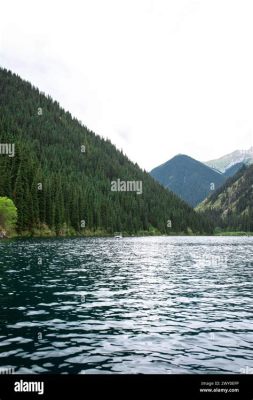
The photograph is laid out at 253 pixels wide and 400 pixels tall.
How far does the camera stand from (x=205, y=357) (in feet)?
60.2

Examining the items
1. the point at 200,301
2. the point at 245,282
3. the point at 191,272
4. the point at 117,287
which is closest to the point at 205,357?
the point at 200,301

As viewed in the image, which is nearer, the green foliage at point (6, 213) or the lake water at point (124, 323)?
the lake water at point (124, 323)

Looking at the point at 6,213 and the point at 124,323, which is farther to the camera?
the point at 6,213

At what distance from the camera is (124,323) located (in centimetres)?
2445

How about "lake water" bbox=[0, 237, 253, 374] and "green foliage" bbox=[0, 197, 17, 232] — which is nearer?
"lake water" bbox=[0, 237, 253, 374]

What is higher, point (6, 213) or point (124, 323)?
point (6, 213)

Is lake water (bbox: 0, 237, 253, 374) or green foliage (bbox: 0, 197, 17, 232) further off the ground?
green foliage (bbox: 0, 197, 17, 232)

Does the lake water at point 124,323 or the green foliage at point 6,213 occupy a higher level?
the green foliage at point 6,213

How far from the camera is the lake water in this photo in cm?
1753

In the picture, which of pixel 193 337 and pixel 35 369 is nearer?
pixel 35 369

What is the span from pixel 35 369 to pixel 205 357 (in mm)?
6904

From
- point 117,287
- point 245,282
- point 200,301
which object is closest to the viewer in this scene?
point 200,301

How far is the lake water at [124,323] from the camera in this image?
17531 millimetres

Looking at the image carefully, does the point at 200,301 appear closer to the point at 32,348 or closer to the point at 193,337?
the point at 193,337
